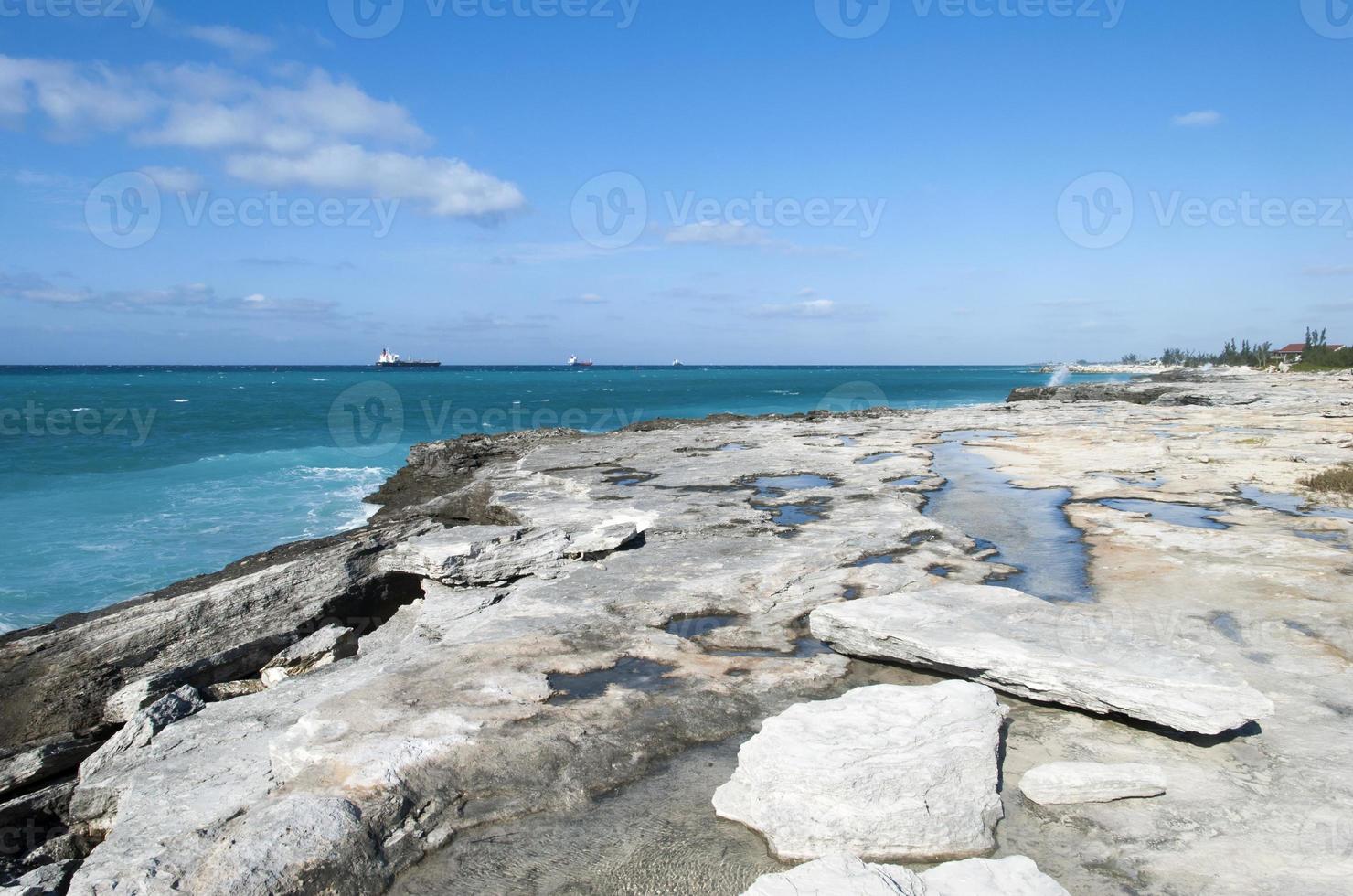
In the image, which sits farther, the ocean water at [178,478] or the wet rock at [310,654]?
the ocean water at [178,478]

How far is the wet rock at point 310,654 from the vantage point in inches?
257

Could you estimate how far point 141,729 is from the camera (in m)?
4.89

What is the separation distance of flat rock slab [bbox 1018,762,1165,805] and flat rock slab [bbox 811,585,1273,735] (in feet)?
1.66

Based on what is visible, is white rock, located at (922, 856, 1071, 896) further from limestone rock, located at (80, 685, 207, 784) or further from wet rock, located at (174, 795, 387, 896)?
Result: limestone rock, located at (80, 685, 207, 784)

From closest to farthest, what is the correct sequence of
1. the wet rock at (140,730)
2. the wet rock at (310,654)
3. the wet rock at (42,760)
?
the wet rock at (140,730) → the wet rock at (42,760) → the wet rock at (310,654)

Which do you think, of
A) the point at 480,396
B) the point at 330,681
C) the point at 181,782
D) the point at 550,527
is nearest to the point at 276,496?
the point at 550,527

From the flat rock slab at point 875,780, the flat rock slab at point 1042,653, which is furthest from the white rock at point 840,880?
the flat rock slab at point 1042,653

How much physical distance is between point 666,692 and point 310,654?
3798 mm

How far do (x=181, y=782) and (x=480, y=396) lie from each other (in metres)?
63.6

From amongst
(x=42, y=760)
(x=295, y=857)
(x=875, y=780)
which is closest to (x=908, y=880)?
(x=875, y=780)

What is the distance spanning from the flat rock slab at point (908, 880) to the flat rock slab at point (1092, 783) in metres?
0.63

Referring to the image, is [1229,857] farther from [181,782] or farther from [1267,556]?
[1267,556]

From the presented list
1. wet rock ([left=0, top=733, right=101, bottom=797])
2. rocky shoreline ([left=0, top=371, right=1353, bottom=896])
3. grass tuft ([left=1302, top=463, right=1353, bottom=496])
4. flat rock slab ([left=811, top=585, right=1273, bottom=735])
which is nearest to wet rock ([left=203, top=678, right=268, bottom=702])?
rocky shoreline ([left=0, top=371, right=1353, bottom=896])

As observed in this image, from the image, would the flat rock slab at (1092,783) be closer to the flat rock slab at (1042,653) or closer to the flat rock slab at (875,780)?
the flat rock slab at (875,780)
